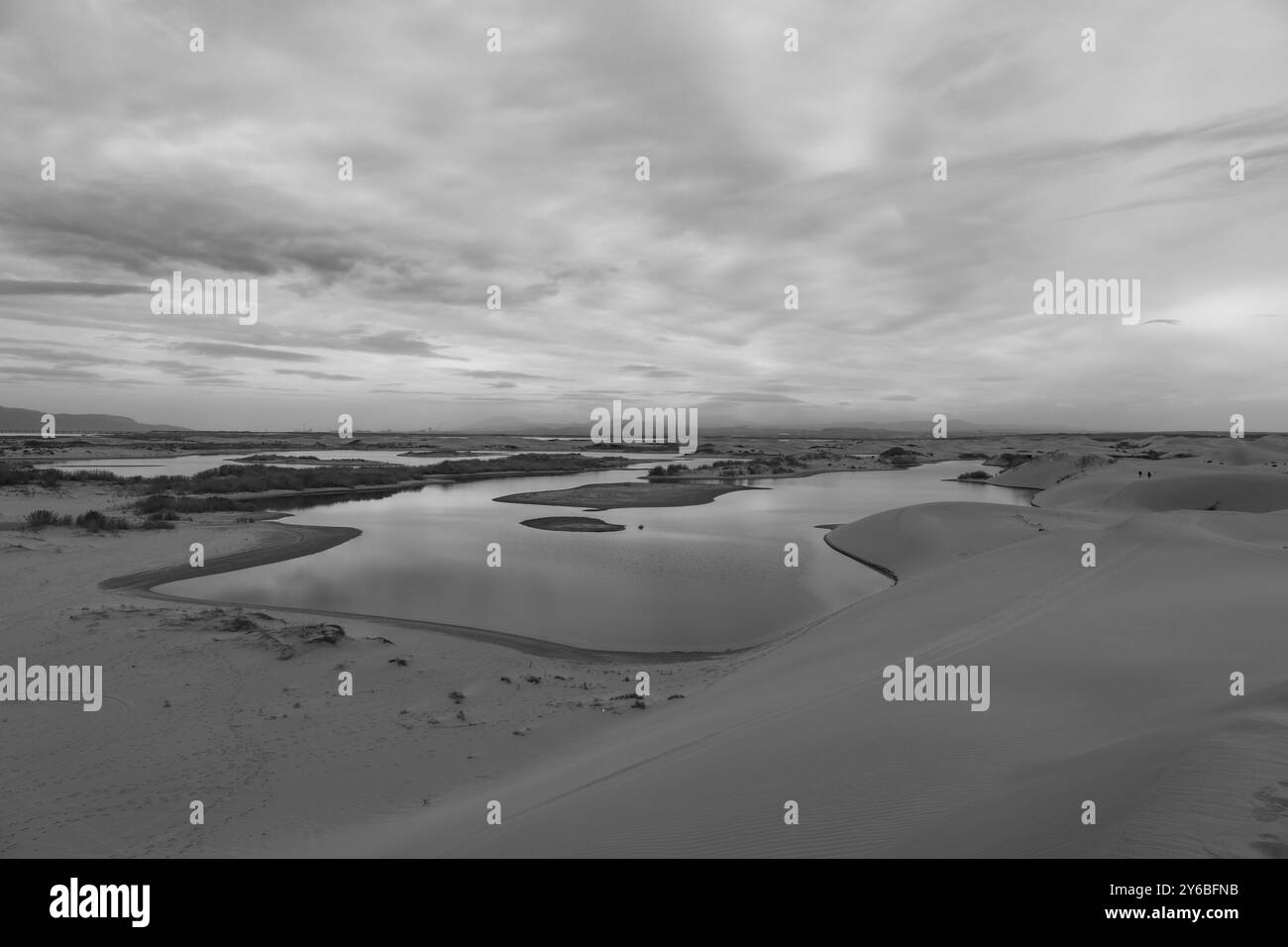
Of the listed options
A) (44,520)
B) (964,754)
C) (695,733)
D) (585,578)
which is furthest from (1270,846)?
(44,520)

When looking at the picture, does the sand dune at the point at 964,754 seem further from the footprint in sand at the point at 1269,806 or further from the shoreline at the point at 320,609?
the shoreline at the point at 320,609

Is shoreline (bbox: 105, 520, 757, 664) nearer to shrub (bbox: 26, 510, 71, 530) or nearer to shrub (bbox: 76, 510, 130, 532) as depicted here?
shrub (bbox: 76, 510, 130, 532)

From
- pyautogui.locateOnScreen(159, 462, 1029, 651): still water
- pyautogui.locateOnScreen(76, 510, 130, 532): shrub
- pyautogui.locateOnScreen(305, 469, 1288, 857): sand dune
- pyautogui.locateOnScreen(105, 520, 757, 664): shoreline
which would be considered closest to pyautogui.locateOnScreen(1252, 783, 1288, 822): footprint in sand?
pyautogui.locateOnScreen(305, 469, 1288, 857): sand dune

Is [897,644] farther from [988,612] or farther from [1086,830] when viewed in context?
[1086,830]

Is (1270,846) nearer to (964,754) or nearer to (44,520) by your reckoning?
(964,754)

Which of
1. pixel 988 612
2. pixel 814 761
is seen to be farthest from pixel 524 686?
pixel 988 612

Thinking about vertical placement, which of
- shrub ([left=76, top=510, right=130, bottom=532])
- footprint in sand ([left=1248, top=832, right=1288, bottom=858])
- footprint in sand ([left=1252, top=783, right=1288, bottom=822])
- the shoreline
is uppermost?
shrub ([left=76, top=510, right=130, bottom=532])
